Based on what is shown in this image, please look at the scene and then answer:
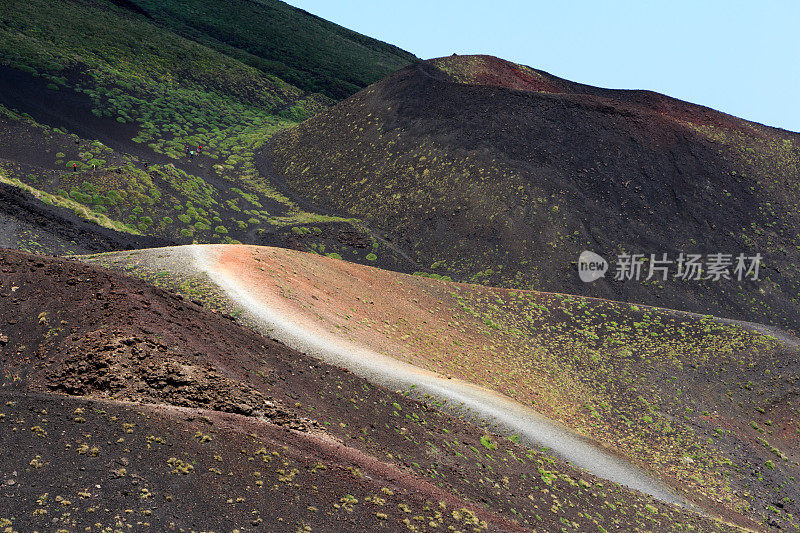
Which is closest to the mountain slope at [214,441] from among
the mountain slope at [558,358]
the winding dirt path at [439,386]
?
the winding dirt path at [439,386]

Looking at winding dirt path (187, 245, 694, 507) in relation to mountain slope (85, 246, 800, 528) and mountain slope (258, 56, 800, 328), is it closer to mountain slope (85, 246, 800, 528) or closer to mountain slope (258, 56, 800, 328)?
mountain slope (85, 246, 800, 528)

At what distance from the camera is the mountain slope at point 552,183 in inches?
2072

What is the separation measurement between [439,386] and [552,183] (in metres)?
37.0

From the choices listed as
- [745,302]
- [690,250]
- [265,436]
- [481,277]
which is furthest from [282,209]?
[265,436]

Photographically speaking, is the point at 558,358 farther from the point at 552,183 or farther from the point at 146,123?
the point at 146,123

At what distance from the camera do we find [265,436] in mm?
15031

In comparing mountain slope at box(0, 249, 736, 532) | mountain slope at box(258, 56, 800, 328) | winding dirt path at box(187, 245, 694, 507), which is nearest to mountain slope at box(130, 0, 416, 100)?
mountain slope at box(258, 56, 800, 328)

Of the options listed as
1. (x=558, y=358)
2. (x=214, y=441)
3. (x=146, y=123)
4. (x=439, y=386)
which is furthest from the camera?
(x=146, y=123)

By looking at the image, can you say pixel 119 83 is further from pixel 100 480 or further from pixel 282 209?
→ pixel 100 480

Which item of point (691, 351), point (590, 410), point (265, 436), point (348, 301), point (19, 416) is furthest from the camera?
point (691, 351)

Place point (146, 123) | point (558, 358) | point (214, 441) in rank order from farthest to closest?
point (146, 123), point (558, 358), point (214, 441)

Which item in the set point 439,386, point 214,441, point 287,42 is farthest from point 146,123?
point 287,42

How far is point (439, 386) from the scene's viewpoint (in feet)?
81.8

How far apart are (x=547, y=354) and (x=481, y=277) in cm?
1590
